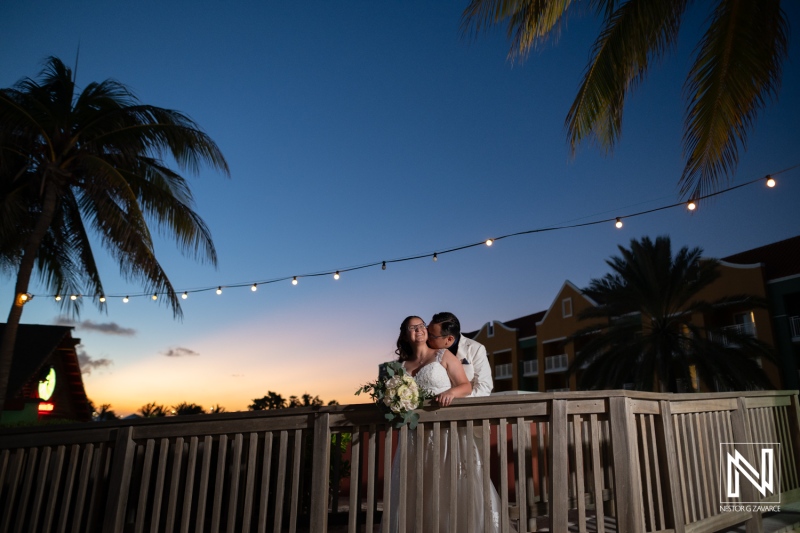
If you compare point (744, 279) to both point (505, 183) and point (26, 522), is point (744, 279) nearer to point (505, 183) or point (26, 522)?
point (505, 183)

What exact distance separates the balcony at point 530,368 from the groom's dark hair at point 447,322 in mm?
31041

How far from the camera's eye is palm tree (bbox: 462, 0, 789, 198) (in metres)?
5.38

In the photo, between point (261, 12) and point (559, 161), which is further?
point (559, 161)

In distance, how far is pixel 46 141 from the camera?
984cm

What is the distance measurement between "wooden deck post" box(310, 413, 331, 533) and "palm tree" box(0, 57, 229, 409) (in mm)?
7091

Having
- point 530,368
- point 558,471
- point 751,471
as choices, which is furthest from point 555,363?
point 558,471

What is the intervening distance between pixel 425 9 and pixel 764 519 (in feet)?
30.7

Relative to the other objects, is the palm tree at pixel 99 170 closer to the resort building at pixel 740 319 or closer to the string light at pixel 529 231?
the string light at pixel 529 231

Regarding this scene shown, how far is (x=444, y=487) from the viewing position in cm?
436

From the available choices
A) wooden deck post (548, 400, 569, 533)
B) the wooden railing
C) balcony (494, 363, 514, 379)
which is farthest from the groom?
balcony (494, 363, 514, 379)

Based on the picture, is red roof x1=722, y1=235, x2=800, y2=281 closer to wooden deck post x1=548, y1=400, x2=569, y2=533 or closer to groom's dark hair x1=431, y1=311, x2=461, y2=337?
groom's dark hair x1=431, y1=311, x2=461, y2=337

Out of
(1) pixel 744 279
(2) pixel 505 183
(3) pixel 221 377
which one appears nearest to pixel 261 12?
(2) pixel 505 183

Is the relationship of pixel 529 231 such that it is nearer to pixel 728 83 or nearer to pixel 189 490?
pixel 728 83

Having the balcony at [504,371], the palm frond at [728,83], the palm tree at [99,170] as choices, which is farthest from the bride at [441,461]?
the balcony at [504,371]
